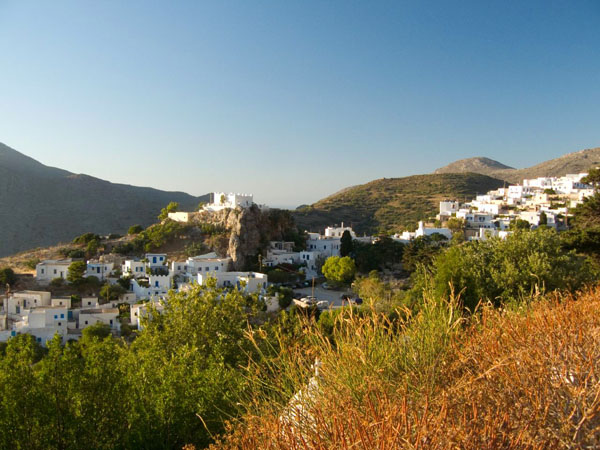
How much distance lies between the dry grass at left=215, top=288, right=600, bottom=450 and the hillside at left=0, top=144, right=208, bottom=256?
48504 mm

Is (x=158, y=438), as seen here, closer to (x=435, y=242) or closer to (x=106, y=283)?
(x=106, y=283)

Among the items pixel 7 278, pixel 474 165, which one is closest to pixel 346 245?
pixel 7 278

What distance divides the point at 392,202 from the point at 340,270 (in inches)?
1303

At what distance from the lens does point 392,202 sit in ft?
188

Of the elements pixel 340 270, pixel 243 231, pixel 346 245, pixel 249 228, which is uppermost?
pixel 249 228

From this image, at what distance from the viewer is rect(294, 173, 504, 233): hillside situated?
4909cm

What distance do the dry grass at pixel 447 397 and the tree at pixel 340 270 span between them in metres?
23.3

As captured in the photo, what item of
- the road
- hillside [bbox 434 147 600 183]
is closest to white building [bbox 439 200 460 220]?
the road

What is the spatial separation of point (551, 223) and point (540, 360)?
3680cm

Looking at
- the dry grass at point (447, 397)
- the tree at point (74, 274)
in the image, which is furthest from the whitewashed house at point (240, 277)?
the dry grass at point (447, 397)

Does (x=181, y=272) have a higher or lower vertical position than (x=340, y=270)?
higher

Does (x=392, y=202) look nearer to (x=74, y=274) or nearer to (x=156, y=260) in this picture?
(x=156, y=260)

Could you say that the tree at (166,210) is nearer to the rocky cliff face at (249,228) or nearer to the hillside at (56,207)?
the rocky cliff face at (249,228)

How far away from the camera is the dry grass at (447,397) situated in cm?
170
